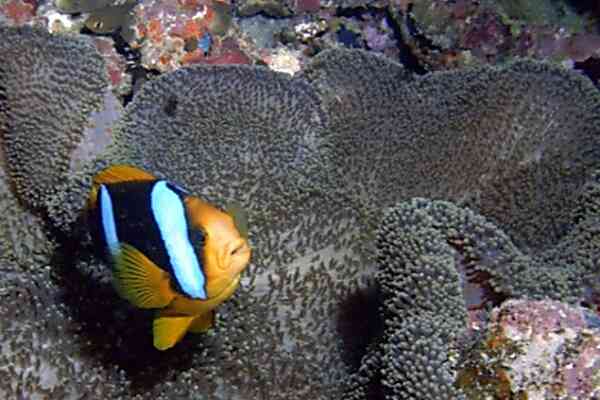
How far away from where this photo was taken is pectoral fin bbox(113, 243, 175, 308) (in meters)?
1.24

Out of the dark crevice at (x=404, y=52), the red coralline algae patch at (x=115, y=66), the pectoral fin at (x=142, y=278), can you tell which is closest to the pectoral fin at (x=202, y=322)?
the pectoral fin at (x=142, y=278)

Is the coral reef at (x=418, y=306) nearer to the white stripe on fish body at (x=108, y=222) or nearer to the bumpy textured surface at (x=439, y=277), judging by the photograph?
the bumpy textured surface at (x=439, y=277)

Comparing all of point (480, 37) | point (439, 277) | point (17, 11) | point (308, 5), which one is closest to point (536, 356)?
point (439, 277)

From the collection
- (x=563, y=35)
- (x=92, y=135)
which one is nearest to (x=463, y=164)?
(x=563, y=35)

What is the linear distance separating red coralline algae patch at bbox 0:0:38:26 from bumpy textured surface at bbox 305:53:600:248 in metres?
1.24

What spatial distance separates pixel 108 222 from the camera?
1295 millimetres

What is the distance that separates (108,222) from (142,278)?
0.13 meters

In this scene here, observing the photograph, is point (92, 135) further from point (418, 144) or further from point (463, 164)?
point (463, 164)

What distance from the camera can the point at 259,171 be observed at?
6.38ft

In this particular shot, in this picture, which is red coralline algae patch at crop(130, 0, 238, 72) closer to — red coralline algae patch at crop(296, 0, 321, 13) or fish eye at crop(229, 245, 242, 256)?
red coralline algae patch at crop(296, 0, 321, 13)

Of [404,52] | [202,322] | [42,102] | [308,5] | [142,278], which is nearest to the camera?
[142,278]

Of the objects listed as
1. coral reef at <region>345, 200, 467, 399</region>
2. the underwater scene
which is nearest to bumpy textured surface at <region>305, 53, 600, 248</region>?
the underwater scene

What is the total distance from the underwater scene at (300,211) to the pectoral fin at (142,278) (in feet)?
0.15

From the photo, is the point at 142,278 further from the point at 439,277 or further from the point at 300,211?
the point at 300,211
